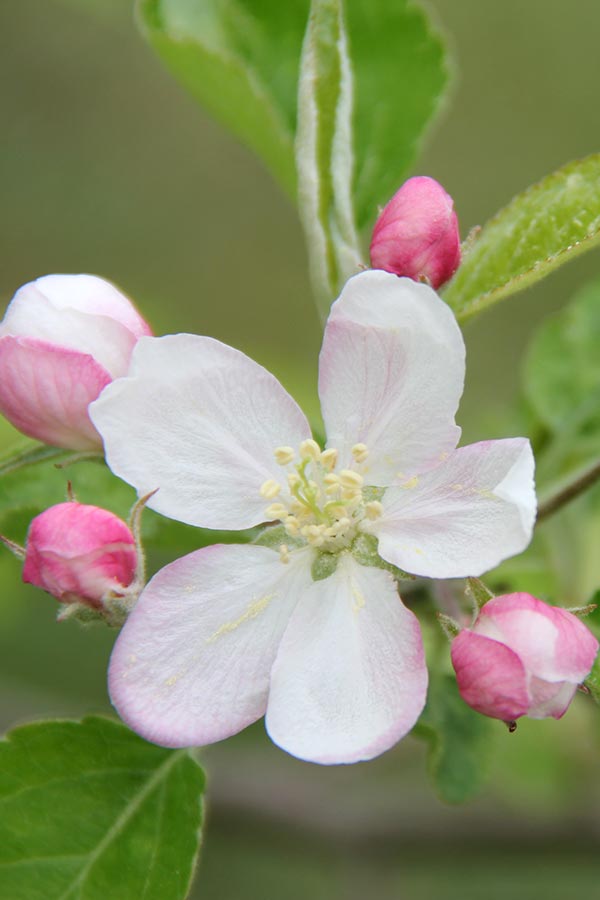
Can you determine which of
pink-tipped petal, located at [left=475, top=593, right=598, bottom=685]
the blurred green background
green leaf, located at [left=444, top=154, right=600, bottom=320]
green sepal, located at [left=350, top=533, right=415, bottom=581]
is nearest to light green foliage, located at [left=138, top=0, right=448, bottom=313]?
green leaf, located at [left=444, top=154, right=600, bottom=320]

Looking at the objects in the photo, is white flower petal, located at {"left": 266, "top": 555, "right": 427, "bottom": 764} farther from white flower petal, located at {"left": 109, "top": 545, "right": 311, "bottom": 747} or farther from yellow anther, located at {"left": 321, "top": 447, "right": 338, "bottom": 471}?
yellow anther, located at {"left": 321, "top": 447, "right": 338, "bottom": 471}

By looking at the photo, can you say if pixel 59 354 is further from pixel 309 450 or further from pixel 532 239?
pixel 532 239

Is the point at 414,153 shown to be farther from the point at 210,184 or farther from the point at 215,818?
the point at 210,184

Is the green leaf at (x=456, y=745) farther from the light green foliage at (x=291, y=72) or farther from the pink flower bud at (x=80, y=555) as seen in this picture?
the light green foliage at (x=291, y=72)

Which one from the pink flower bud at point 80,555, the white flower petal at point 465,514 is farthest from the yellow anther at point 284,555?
the pink flower bud at point 80,555

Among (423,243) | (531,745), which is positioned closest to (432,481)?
(423,243)

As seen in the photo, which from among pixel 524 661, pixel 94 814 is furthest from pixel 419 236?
pixel 94 814
